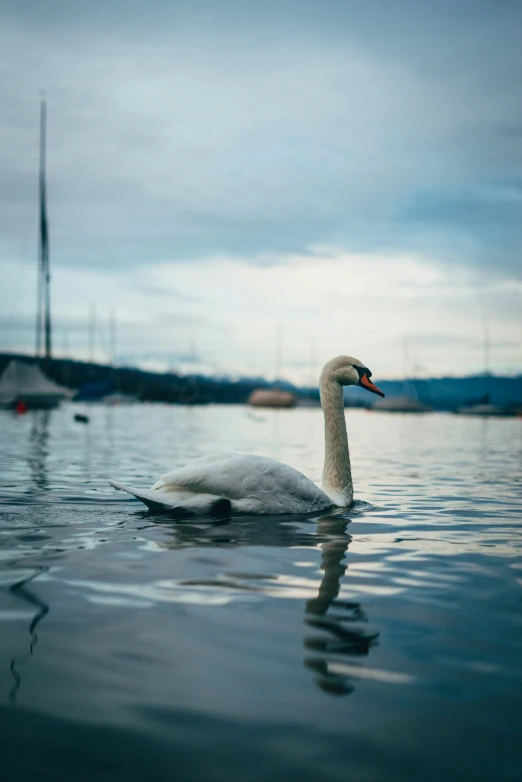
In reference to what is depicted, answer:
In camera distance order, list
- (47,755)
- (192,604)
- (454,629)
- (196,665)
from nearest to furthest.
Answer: (47,755)
(196,665)
(454,629)
(192,604)

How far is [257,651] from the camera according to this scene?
11.3ft

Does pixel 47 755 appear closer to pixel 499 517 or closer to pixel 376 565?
pixel 376 565

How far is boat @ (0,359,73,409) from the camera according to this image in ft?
182

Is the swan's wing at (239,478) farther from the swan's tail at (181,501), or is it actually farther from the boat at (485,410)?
the boat at (485,410)

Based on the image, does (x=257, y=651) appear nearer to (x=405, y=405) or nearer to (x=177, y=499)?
(x=177, y=499)

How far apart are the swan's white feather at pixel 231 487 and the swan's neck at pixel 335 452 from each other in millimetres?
850

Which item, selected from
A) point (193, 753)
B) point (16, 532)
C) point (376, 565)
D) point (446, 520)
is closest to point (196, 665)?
point (193, 753)

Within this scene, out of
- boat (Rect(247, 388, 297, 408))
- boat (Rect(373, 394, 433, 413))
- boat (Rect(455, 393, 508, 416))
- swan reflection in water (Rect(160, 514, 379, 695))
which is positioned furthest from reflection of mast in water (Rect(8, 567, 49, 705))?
boat (Rect(247, 388, 297, 408))

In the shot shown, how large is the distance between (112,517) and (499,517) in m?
3.88

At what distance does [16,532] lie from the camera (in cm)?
649

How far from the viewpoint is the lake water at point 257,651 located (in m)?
2.52

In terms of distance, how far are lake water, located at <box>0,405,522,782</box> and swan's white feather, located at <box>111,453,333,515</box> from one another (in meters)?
0.21

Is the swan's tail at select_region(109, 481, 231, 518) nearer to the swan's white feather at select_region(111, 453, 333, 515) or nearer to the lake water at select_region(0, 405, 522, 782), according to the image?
the swan's white feather at select_region(111, 453, 333, 515)

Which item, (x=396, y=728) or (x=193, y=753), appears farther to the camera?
(x=396, y=728)
